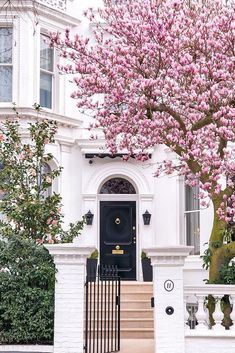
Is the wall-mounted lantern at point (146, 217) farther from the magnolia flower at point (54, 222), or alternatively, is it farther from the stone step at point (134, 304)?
the magnolia flower at point (54, 222)

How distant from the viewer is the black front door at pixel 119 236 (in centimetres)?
1641

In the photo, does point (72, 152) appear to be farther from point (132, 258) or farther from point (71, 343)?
point (71, 343)

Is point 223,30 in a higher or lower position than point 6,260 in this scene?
higher

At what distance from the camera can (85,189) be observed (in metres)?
16.2

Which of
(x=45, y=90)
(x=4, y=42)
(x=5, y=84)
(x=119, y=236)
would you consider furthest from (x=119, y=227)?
(x=4, y=42)

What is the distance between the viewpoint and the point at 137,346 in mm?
10445

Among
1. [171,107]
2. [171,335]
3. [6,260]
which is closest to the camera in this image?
[171,335]

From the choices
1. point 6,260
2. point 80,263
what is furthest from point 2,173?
point 80,263

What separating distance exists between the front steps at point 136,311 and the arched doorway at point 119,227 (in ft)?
8.79

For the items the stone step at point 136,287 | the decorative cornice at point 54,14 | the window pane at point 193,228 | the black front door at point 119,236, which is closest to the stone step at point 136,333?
the stone step at point 136,287

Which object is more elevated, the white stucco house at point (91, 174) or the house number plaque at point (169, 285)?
the white stucco house at point (91, 174)

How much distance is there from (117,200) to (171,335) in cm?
804

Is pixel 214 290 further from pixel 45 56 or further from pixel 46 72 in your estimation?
pixel 45 56

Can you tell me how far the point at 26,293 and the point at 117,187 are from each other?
7.64 metres
